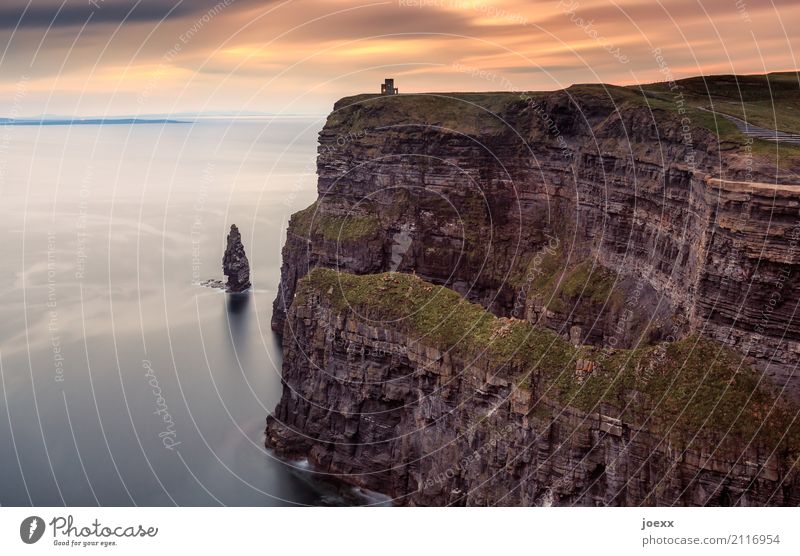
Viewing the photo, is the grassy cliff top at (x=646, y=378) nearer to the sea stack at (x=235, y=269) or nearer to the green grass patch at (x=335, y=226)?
the green grass patch at (x=335, y=226)

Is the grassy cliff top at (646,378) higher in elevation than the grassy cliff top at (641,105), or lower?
lower

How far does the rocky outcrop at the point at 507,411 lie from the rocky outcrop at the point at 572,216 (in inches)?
211

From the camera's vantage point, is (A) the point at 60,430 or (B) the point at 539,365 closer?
(B) the point at 539,365

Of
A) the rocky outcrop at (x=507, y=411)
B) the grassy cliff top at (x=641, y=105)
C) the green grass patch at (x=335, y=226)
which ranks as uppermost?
the grassy cliff top at (x=641, y=105)

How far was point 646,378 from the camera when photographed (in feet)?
151

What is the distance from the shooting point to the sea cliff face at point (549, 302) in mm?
45094

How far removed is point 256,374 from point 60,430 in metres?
25.3

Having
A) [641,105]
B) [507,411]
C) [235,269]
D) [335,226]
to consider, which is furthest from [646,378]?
[235,269]

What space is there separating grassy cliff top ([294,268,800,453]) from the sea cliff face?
137 mm

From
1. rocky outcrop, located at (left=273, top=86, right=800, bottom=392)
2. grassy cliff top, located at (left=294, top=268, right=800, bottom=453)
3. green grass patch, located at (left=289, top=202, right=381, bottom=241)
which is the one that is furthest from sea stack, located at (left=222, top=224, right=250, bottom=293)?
grassy cliff top, located at (left=294, top=268, right=800, bottom=453)

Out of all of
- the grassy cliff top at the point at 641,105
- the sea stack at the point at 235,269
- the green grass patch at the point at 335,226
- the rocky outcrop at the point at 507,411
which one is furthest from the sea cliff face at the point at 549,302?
the sea stack at the point at 235,269

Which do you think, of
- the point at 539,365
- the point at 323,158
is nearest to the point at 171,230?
the point at 323,158
